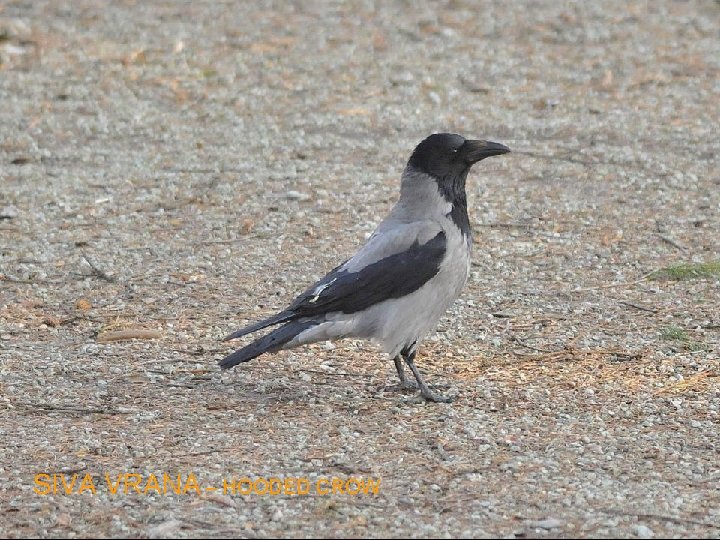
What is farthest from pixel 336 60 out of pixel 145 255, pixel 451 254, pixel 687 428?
pixel 687 428

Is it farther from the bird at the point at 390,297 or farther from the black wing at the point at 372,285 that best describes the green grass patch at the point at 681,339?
the black wing at the point at 372,285

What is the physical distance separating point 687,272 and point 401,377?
7.19 feet

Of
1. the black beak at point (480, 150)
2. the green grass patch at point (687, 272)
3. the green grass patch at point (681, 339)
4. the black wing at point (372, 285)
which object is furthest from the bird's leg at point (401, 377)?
the green grass patch at point (687, 272)

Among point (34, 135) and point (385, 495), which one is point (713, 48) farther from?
point (385, 495)

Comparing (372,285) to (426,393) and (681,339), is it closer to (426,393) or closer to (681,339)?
(426,393)

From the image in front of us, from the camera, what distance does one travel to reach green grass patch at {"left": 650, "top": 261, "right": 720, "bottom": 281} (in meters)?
7.36

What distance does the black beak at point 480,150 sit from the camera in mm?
6238

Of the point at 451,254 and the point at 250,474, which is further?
the point at 451,254

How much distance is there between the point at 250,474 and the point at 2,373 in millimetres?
1706

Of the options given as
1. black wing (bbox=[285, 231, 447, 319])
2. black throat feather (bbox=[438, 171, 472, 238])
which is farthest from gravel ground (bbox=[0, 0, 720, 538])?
black throat feather (bbox=[438, 171, 472, 238])

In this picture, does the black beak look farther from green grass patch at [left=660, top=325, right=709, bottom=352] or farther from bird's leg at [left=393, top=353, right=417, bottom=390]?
green grass patch at [left=660, top=325, right=709, bottom=352]

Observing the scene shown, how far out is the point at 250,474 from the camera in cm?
486

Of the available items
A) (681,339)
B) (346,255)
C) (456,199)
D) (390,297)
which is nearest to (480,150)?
(456,199)

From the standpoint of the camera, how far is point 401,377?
5992mm
